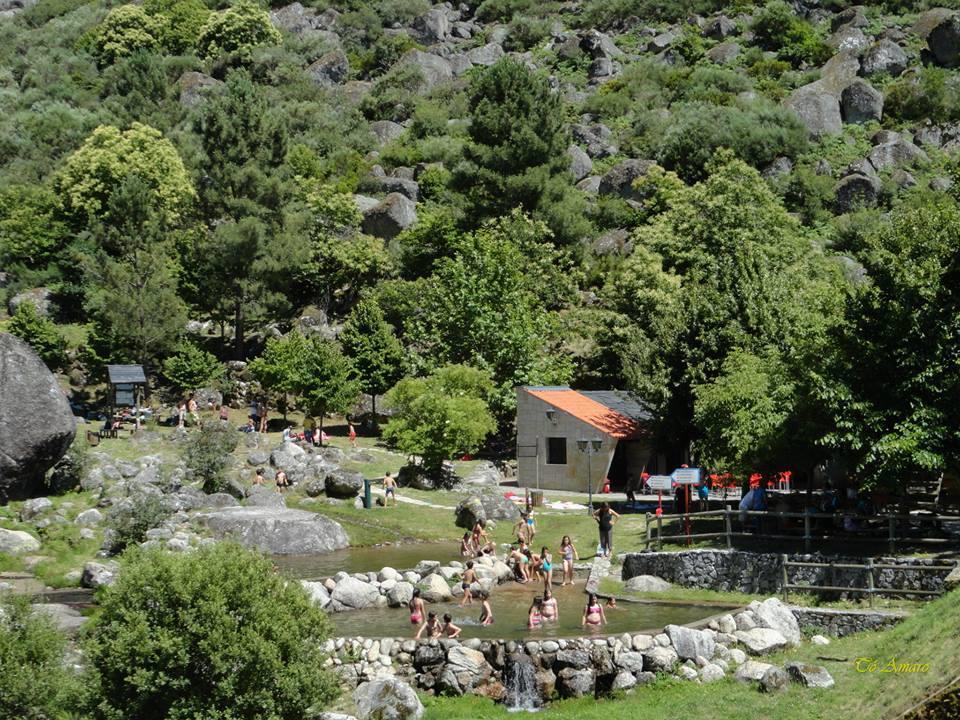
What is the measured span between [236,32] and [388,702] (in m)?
109

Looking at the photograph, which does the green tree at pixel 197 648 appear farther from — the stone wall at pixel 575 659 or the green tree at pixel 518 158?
the green tree at pixel 518 158

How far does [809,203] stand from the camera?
73812 millimetres

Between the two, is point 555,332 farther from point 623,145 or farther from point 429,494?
point 623,145

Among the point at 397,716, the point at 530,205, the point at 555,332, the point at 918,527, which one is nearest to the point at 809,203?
the point at 530,205

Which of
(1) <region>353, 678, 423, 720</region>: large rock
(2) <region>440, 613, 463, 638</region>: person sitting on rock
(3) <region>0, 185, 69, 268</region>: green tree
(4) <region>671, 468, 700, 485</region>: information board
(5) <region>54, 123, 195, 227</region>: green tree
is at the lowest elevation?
(1) <region>353, 678, 423, 720</region>: large rock

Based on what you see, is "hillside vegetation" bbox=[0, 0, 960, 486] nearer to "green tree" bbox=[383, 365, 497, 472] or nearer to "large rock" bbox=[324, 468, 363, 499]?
"green tree" bbox=[383, 365, 497, 472]

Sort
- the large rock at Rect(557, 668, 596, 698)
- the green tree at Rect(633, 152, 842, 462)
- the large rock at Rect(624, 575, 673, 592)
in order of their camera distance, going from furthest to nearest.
Answer: the green tree at Rect(633, 152, 842, 462) → the large rock at Rect(624, 575, 673, 592) → the large rock at Rect(557, 668, 596, 698)

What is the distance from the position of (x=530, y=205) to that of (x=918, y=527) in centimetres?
4082

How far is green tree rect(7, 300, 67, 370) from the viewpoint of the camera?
5962 cm

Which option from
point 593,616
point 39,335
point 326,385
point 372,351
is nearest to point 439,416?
point 326,385

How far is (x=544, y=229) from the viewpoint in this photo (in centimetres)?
6375

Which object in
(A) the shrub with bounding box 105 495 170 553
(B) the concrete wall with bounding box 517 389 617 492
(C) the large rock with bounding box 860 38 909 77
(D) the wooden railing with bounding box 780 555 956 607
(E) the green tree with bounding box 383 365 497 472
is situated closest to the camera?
(D) the wooden railing with bounding box 780 555 956 607

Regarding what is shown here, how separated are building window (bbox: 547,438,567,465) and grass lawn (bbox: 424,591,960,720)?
75.8 ft

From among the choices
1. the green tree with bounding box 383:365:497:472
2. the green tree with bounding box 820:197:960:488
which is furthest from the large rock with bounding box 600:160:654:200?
the green tree with bounding box 820:197:960:488
